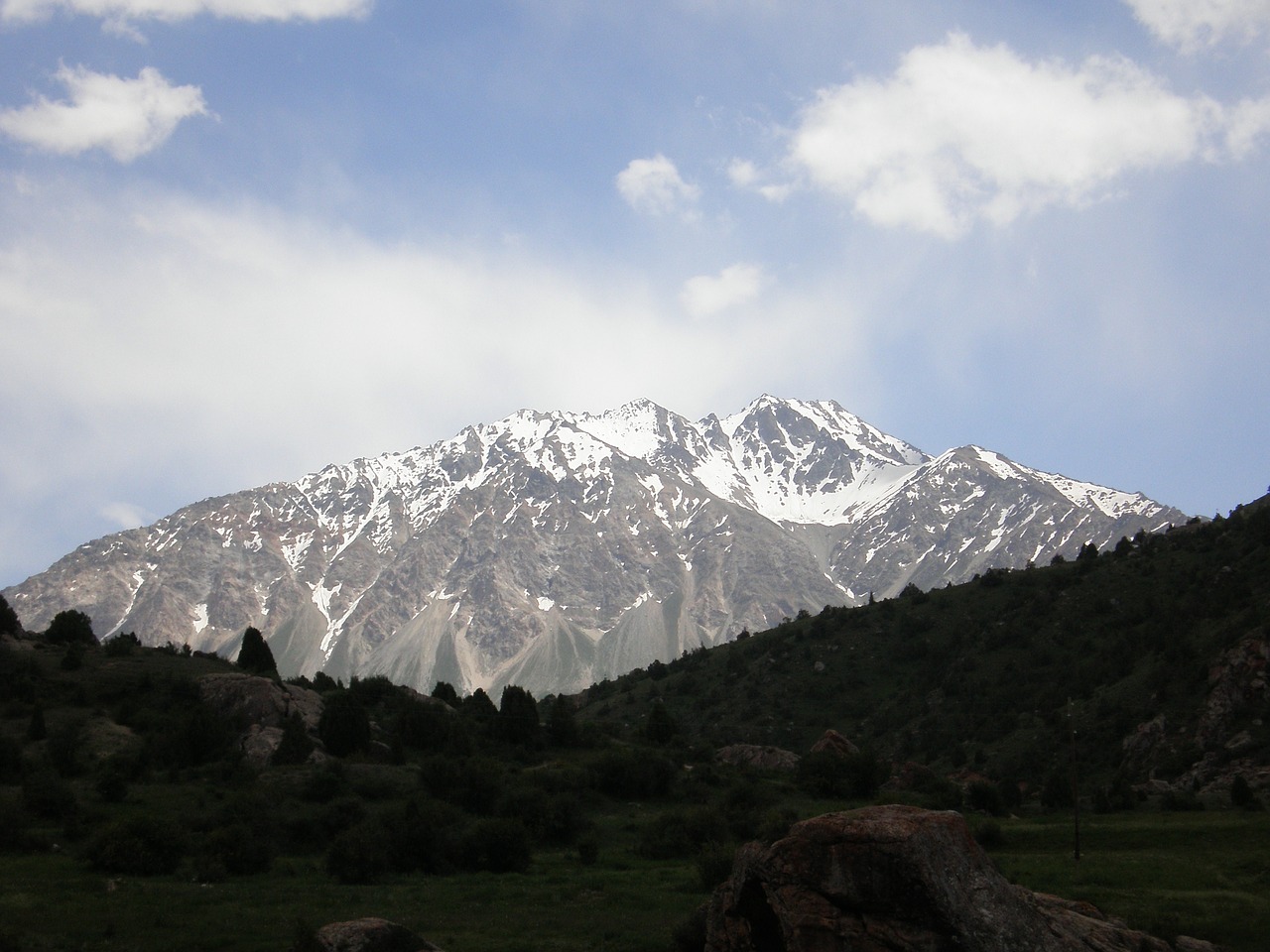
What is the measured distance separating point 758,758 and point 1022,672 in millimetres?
33081

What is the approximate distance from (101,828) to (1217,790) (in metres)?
48.7

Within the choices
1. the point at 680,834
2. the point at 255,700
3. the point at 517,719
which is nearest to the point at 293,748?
the point at 255,700

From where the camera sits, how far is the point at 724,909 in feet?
62.3

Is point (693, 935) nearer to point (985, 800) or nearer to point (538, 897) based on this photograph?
point (538, 897)

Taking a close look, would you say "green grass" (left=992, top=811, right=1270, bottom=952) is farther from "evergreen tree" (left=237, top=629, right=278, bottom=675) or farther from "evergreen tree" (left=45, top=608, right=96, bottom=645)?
"evergreen tree" (left=45, top=608, right=96, bottom=645)

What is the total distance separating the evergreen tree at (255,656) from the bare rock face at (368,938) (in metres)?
53.2

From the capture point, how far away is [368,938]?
1872cm

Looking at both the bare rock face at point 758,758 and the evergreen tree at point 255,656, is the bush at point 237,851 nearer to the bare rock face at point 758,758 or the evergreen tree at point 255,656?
the evergreen tree at point 255,656

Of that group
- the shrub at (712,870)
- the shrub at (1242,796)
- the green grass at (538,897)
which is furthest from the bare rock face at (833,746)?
the shrub at (712,870)

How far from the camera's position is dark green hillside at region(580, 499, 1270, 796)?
67938 mm

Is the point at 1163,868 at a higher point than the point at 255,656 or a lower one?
lower

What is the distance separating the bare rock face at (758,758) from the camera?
67.1 m

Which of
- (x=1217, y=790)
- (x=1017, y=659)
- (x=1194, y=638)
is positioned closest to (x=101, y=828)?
(x=1217, y=790)

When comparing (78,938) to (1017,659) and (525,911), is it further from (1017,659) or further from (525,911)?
(1017,659)
